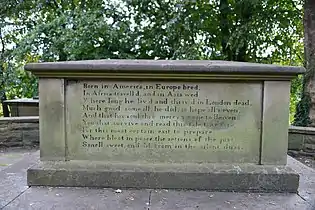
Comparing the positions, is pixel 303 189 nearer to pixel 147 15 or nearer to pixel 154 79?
pixel 154 79

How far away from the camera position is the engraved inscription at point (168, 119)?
3.08 metres

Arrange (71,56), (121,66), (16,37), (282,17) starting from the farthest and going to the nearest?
(16,37) → (282,17) → (71,56) → (121,66)

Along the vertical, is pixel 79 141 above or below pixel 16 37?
below

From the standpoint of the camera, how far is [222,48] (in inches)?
374

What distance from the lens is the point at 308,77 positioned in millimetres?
5941

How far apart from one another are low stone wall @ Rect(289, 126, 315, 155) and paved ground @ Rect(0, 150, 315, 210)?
2.19m

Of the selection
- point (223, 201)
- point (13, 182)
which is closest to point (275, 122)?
point (223, 201)

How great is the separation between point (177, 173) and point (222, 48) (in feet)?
23.7

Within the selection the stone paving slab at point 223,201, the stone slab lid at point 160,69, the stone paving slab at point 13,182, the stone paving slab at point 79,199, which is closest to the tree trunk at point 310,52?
the stone slab lid at point 160,69

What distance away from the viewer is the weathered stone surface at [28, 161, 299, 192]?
9.65ft

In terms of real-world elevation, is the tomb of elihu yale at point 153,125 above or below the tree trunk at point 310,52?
below

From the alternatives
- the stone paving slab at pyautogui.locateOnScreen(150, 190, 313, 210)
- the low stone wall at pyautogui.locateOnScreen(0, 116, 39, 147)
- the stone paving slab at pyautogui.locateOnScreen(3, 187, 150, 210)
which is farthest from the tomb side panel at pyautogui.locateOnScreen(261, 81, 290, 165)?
the low stone wall at pyautogui.locateOnScreen(0, 116, 39, 147)

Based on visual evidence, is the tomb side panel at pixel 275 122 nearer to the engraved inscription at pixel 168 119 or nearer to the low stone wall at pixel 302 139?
the engraved inscription at pixel 168 119

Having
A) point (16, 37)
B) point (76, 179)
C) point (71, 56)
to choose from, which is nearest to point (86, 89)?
point (76, 179)
